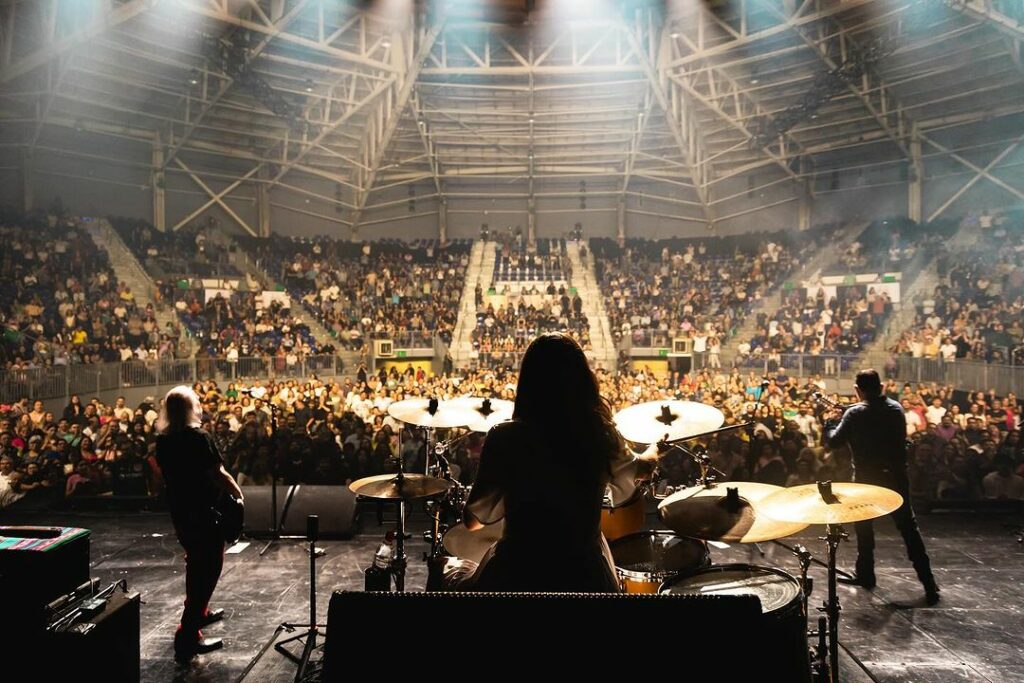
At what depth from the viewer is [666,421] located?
3631mm

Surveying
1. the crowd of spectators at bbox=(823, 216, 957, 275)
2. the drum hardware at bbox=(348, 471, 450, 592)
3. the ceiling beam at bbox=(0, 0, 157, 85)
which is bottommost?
the drum hardware at bbox=(348, 471, 450, 592)

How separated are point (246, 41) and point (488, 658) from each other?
18.0 m

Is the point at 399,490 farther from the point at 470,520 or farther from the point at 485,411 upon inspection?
the point at 470,520

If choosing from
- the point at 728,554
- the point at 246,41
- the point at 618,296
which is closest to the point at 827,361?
the point at 618,296

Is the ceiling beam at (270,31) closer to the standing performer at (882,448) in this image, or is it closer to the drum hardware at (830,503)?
the standing performer at (882,448)

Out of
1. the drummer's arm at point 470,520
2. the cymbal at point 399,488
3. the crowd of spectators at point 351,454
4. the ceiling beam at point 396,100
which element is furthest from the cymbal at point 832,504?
the ceiling beam at point 396,100

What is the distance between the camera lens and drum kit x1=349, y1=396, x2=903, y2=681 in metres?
2.73

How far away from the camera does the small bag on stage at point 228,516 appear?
Answer: 3.99 m

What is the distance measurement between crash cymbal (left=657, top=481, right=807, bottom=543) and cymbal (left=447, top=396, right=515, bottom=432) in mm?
1505

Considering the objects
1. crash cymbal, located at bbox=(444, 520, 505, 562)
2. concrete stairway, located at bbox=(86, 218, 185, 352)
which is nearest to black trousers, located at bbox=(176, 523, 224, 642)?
crash cymbal, located at bbox=(444, 520, 505, 562)

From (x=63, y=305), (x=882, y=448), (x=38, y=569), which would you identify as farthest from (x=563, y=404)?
(x=63, y=305)

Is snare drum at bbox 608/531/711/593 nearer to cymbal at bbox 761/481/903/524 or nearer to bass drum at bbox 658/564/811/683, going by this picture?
bass drum at bbox 658/564/811/683

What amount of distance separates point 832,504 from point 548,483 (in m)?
1.67

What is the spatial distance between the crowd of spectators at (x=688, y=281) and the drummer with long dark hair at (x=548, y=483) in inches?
649
